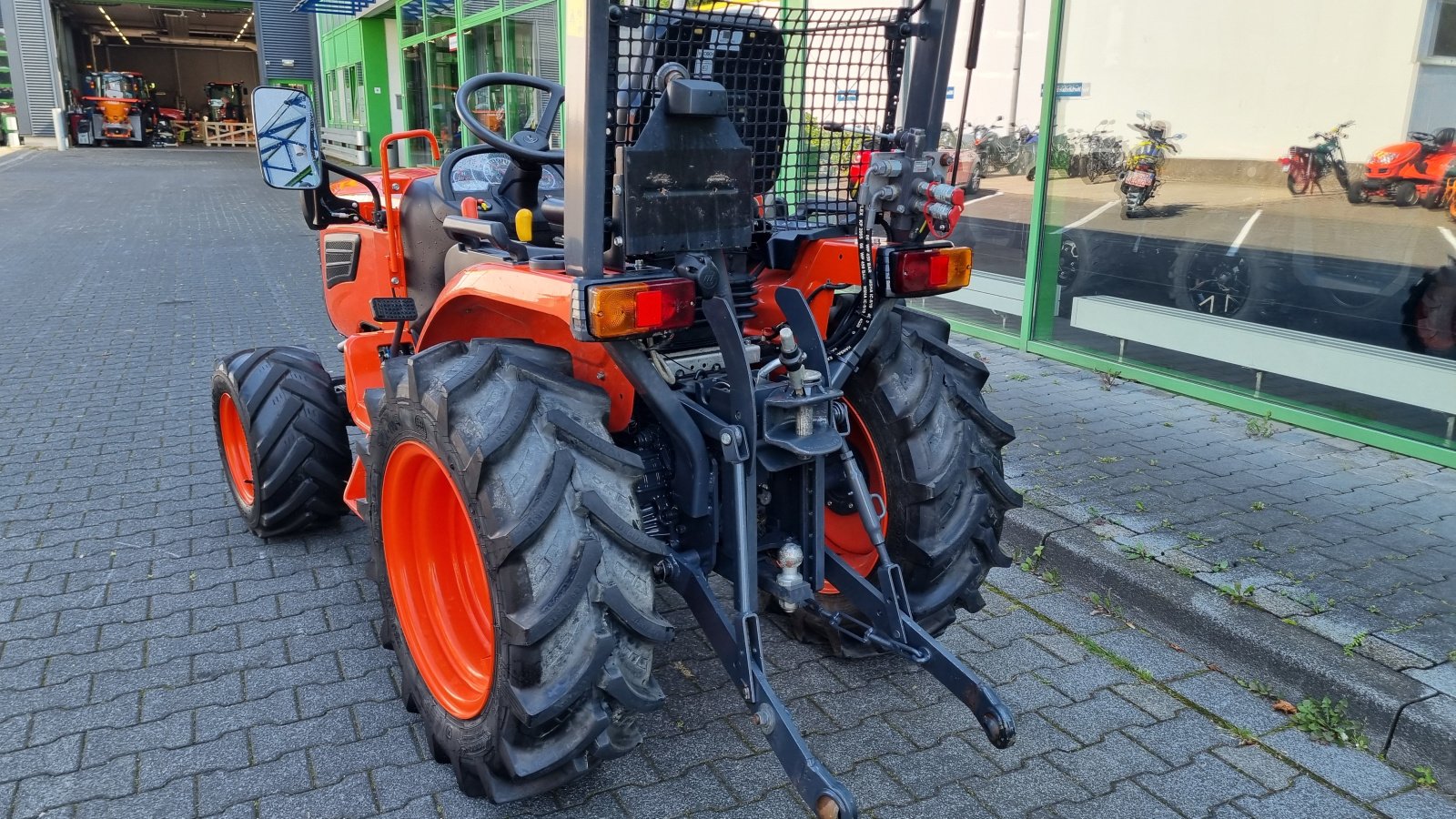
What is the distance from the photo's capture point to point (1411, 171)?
4961mm

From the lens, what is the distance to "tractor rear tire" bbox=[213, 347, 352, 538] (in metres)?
3.91

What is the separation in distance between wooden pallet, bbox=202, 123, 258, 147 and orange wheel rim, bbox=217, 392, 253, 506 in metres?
37.2

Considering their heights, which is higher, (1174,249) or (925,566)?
(1174,249)

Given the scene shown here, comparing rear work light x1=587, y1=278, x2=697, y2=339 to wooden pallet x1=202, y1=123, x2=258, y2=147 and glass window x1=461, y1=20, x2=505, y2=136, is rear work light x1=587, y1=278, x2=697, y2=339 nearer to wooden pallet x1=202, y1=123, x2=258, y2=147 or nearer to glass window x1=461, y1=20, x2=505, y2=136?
glass window x1=461, y1=20, x2=505, y2=136

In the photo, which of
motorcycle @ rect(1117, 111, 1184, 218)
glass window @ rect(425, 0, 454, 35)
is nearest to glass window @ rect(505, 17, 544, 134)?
glass window @ rect(425, 0, 454, 35)

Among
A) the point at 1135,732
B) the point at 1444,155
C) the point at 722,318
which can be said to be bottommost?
the point at 1135,732

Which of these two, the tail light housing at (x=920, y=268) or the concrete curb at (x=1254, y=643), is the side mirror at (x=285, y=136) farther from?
the concrete curb at (x=1254, y=643)

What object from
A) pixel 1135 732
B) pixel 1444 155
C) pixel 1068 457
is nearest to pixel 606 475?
pixel 1135 732

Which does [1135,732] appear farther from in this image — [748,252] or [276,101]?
[276,101]

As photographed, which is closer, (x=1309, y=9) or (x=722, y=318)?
Answer: (x=722, y=318)

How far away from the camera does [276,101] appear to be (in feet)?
11.6

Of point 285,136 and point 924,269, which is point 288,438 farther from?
point 924,269

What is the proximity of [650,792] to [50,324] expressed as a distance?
753cm

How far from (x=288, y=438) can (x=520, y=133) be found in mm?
1479
